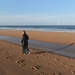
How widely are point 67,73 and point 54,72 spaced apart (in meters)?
0.59

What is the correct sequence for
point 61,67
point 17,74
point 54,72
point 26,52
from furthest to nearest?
point 26,52 < point 61,67 < point 54,72 < point 17,74

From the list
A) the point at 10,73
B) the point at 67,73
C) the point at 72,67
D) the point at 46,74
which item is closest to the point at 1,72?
the point at 10,73

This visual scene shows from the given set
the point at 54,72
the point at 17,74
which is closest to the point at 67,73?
the point at 54,72

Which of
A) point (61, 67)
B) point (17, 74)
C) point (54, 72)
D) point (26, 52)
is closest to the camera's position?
point (17, 74)

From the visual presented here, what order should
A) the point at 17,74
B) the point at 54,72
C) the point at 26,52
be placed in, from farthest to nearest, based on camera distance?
the point at 26,52 → the point at 54,72 → the point at 17,74

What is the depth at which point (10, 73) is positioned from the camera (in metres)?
9.16

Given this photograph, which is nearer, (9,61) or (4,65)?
(4,65)

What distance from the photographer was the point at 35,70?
9844mm

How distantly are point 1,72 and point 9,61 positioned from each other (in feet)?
6.66

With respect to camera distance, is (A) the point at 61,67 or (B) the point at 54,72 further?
(A) the point at 61,67

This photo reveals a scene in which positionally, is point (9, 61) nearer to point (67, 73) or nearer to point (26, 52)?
point (67, 73)

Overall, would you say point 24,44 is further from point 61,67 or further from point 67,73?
point 67,73

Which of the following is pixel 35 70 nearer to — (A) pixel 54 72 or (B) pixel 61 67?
(A) pixel 54 72

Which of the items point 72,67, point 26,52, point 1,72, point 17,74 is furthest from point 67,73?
point 26,52
